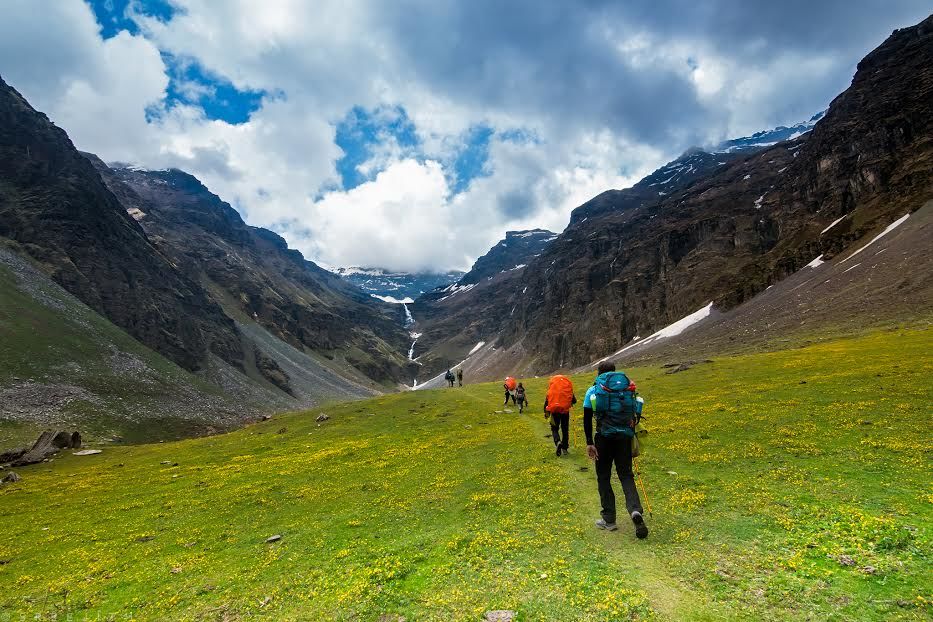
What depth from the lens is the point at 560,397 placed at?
20766mm

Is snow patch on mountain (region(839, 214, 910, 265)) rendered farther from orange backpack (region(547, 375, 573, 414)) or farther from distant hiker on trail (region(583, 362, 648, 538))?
distant hiker on trail (region(583, 362, 648, 538))

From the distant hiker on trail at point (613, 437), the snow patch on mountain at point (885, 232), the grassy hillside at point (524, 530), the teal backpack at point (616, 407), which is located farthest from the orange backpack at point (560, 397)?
the snow patch on mountain at point (885, 232)

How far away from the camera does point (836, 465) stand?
14922 millimetres

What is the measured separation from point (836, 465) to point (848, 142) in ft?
608

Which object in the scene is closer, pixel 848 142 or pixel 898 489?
pixel 898 489

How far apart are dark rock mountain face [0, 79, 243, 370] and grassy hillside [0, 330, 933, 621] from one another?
116m

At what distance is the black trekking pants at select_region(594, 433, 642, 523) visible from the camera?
11.8 metres

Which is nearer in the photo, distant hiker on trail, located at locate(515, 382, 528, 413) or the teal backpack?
the teal backpack

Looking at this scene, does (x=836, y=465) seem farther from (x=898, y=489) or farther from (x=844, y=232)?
(x=844, y=232)

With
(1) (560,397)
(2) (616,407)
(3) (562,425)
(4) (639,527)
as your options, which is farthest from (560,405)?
(4) (639,527)

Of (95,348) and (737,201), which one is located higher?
(737,201)

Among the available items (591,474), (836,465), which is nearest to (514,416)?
(591,474)

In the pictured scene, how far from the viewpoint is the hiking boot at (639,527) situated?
1095cm

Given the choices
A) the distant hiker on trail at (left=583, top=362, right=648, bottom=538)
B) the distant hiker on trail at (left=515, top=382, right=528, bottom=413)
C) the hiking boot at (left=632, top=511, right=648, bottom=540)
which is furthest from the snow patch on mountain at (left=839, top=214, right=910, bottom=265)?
the hiking boot at (left=632, top=511, right=648, bottom=540)
